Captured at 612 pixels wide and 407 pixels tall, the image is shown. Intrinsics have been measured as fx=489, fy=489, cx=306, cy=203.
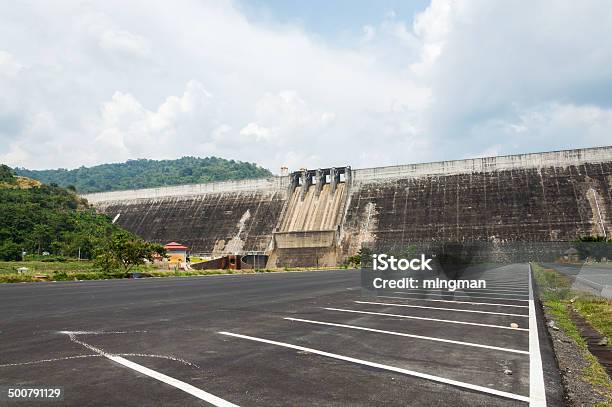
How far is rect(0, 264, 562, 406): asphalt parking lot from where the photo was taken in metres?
4.97

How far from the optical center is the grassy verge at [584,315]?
611 cm

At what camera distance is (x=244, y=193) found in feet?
269

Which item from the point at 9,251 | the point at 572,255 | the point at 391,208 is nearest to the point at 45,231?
the point at 9,251

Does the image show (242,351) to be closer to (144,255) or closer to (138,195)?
(144,255)

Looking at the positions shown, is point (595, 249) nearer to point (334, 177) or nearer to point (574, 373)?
point (334, 177)

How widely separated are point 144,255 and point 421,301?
2898 centimetres

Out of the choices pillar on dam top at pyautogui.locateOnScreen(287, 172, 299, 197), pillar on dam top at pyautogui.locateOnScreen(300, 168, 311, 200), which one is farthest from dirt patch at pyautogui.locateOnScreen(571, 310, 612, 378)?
pillar on dam top at pyautogui.locateOnScreen(287, 172, 299, 197)

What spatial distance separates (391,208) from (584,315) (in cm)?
5528

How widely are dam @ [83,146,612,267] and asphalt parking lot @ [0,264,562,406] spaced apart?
165 feet

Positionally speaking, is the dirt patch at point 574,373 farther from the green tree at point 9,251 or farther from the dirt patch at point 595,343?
the green tree at point 9,251

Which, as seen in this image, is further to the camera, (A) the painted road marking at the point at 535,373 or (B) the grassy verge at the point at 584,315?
(B) the grassy verge at the point at 584,315

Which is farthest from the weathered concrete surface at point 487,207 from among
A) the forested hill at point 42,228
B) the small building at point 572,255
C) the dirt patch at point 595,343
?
the dirt patch at point 595,343

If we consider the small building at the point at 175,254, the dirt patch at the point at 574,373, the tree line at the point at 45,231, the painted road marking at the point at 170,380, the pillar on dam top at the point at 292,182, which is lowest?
the dirt patch at the point at 574,373

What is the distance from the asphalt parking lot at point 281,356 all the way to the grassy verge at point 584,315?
1.67ft
